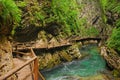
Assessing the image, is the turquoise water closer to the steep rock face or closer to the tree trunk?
the tree trunk

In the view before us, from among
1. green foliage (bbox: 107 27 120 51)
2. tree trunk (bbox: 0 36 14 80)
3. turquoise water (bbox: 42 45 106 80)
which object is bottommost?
turquoise water (bbox: 42 45 106 80)

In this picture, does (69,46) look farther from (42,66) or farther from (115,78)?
(115,78)

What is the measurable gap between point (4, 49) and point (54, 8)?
51.1 ft

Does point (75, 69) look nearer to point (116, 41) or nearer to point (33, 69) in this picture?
point (116, 41)

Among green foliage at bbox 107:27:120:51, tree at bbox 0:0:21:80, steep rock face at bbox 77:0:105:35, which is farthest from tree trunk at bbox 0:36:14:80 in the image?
steep rock face at bbox 77:0:105:35

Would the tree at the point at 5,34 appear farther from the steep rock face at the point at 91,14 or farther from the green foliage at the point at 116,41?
the steep rock face at the point at 91,14

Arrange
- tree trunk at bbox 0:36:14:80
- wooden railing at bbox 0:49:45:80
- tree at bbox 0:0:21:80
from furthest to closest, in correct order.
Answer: tree at bbox 0:0:21:80
tree trunk at bbox 0:36:14:80
wooden railing at bbox 0:49:45:80

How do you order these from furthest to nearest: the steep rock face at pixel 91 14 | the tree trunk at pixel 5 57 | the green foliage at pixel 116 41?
the steep rock face at pixel 91 14, the green foliage at pixel 116 41, the tree trunk at pixel 5 57

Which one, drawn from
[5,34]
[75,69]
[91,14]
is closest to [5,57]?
[5,34]

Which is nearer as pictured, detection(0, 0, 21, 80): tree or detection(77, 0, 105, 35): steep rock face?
detection(0, 0, 21, 80): tree

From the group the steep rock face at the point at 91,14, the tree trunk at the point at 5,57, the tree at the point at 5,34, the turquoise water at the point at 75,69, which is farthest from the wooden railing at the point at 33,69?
the steep rock face at the point at 91,14

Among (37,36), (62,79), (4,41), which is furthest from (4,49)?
(37,36)

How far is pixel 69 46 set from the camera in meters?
26.0

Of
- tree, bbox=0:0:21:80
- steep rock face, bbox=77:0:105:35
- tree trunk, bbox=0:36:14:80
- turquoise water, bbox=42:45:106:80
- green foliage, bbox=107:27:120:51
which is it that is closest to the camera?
tree trunk, bbox=0:36:14:80
